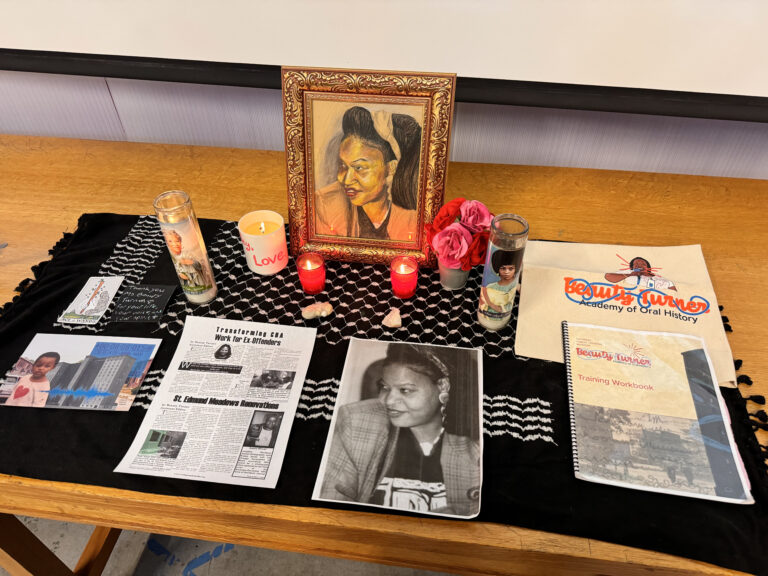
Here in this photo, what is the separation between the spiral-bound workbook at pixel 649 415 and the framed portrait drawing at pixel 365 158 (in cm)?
35

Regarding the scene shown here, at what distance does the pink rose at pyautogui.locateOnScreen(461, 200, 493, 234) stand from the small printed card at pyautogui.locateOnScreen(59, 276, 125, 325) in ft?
2.16

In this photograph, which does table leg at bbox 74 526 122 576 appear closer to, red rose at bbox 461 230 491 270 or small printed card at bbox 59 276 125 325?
small printed card at bbox 59 276 125 325

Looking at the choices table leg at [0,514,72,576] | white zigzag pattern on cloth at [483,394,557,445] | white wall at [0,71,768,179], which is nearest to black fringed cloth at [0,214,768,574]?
white zigzag pattern on cloth at [483,394,557,445]

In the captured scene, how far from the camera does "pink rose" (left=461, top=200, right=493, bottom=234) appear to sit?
2.64 feet

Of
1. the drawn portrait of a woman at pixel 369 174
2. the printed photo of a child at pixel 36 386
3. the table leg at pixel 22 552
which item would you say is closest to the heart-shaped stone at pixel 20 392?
the printed photo of a child at pixel 36 386

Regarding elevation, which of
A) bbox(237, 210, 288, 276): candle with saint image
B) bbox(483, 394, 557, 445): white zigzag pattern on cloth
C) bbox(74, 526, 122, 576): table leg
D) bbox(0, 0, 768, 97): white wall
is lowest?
bbox(74, 526, 122, 576): table leg

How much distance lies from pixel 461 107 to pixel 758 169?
731 mm

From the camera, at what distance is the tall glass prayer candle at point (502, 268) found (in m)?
0.75

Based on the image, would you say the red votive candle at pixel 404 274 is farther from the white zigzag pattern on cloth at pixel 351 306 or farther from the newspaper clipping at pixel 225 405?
the newspaper clipping at pixel 225 405

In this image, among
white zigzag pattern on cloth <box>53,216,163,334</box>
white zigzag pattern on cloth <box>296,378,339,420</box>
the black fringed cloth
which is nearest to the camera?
the black fringed cloth

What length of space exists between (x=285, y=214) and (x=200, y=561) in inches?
37.4

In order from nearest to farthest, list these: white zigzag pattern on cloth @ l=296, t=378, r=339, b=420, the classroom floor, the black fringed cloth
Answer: the black fringed cloth, white zigzag pattern on cloth @ l=296, t=378, r=339, b=420, the classroom floor

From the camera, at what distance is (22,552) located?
0.92m

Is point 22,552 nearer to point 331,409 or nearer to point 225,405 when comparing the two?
point 225,405
